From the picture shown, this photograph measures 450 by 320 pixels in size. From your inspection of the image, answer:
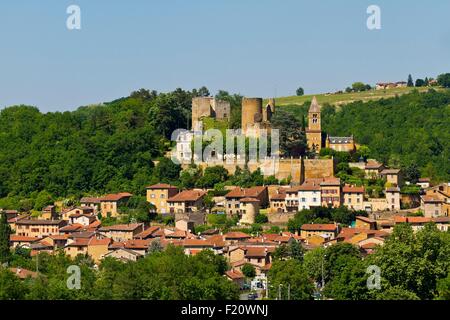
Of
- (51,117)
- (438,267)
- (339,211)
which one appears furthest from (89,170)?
(438,267)

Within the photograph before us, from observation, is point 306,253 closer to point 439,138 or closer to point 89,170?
point 89,170

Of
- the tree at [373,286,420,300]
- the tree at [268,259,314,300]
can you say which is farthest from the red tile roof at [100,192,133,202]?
the tree at [373,286,420,300]

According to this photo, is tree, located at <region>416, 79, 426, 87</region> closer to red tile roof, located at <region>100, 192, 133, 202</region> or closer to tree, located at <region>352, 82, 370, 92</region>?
tree, located at <region>352, 82, 370, 92</region>

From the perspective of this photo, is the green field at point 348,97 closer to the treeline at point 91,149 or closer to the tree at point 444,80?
the tree at point 444,80

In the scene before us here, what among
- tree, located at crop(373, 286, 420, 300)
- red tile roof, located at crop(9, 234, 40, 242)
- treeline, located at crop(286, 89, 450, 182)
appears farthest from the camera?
treeline, located at crop(286, 89, 450, 182)

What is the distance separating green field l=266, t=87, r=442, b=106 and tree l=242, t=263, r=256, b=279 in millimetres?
60742

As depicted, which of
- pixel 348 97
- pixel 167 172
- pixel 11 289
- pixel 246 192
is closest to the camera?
pixel 11 289

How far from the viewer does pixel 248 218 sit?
5594cm

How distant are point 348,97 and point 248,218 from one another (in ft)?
191

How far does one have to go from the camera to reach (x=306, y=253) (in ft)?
157

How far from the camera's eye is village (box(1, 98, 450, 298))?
167 feet

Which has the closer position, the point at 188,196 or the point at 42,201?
the point at 188,196

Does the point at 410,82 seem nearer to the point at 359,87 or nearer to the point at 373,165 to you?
the point at 359,87

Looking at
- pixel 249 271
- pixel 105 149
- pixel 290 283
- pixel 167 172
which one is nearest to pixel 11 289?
pixel 290 283
